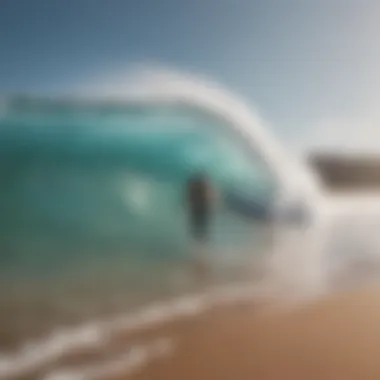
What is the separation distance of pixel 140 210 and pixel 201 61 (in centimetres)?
37

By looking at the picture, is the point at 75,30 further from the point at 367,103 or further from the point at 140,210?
the point at 367,103

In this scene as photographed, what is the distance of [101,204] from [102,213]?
0.02 m

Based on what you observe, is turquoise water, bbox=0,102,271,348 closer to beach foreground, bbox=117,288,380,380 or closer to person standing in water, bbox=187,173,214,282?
person standing in water, bbox=187,173,214,282

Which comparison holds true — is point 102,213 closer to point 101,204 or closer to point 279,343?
point 101,204

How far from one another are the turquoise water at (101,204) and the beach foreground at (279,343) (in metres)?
0.12

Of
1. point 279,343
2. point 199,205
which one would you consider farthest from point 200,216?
point 279,343

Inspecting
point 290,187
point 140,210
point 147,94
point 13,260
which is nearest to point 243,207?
point 290,187

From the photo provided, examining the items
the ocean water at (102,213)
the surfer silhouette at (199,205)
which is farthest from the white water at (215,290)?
the surfer silhouette at (199,205)

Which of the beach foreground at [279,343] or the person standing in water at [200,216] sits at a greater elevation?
the person standing in water at [200,216]

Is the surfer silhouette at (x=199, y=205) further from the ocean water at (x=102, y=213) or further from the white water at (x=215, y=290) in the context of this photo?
the white water at (x=215, y=290)

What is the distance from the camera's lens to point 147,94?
4.50ft

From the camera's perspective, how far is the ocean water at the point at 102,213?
1.28 meters

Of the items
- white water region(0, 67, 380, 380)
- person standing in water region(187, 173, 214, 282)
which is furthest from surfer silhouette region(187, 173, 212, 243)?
white water region(0, 67, 380, 380)

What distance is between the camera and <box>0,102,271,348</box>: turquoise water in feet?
4.21
